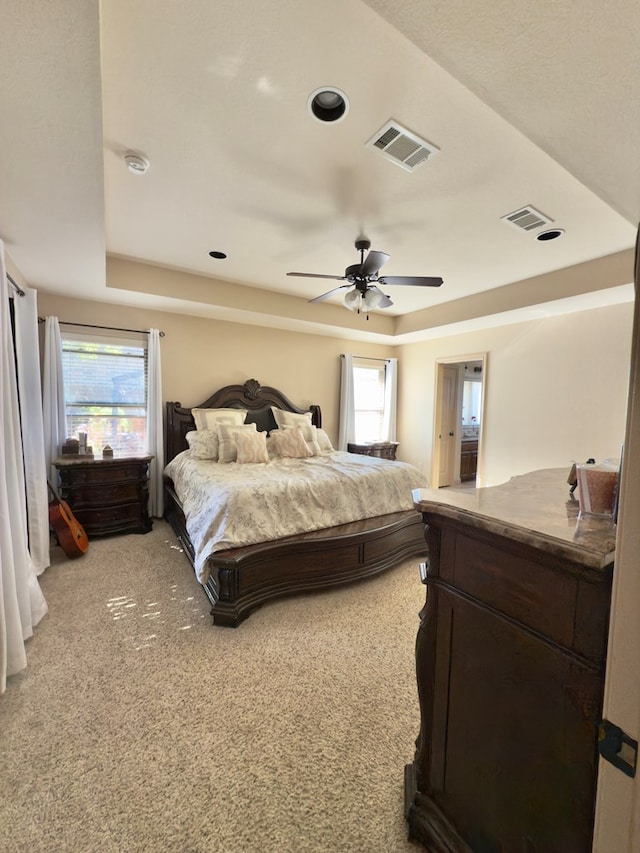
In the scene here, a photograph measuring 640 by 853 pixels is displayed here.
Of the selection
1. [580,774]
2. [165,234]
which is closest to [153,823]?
[580,774]

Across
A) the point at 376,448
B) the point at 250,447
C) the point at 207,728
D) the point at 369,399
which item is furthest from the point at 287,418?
the point at 207,728

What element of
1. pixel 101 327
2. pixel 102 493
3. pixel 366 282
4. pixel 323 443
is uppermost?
pixel 366 282

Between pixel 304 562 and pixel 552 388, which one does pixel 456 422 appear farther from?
pixel 304 562

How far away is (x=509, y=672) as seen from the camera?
91 centimetres

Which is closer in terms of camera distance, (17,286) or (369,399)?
(17,286)

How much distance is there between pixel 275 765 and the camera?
143cm

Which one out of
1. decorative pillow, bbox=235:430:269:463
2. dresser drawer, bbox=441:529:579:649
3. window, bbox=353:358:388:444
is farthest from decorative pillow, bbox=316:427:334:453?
dresser drawer, bbox=441:529:579:649

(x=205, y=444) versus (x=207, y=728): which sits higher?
(x=205, y=444)

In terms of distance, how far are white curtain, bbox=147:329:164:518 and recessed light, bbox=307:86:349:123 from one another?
306 cm

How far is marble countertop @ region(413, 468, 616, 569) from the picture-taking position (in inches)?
30.4

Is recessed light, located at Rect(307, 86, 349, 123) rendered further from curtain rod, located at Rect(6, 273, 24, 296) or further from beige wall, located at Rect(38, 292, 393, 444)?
beige wall, located at Rect(38, 292, 393, 444)

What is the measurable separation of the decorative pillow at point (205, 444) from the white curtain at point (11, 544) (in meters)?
1.69

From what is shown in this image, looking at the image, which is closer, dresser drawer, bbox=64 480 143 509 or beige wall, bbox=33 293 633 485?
dresser drawer, bbox=64 480 143 509

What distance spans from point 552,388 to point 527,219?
7.53 feet
